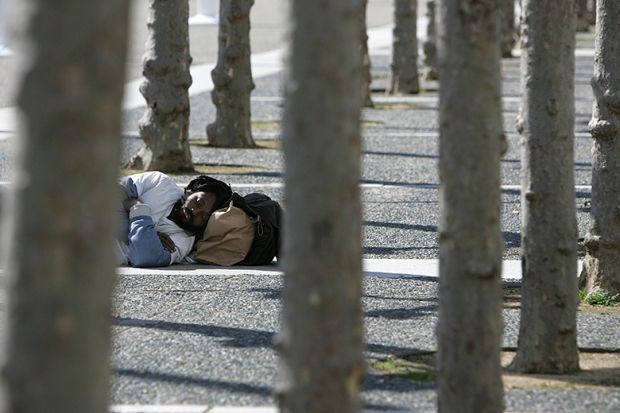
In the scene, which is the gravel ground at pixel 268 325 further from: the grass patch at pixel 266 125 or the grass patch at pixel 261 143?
the grass patch at pixel 266 125

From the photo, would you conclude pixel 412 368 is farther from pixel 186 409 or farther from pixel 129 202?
pixel 129 202

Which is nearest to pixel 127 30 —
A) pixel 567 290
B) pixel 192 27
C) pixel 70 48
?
pixel 70 48

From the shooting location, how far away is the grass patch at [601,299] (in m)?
7.53

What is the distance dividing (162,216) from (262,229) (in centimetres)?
65

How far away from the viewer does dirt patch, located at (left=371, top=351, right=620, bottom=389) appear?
5.80m

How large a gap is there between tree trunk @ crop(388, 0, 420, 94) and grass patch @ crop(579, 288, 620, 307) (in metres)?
12.8

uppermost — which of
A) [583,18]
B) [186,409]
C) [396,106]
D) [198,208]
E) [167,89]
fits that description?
[583,18]

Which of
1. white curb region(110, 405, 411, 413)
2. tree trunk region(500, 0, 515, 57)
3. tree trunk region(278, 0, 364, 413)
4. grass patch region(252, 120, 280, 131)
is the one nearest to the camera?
tree trunk region(278, 0, 364, 413)

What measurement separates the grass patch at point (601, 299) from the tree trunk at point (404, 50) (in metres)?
12.8

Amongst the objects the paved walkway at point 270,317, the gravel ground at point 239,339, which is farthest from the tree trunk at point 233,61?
the gravel ground at point 239,339

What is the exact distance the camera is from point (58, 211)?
9.83 feet

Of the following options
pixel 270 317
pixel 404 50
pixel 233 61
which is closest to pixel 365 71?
pixel 404 50

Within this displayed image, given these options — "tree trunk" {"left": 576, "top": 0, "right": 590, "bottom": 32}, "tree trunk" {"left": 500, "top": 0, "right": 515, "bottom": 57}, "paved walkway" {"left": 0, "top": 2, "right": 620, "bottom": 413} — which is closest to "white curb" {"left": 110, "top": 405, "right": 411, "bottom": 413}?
"paved walkway" {"left": 0, "top": 2, "right": 620, "bottom": 413}

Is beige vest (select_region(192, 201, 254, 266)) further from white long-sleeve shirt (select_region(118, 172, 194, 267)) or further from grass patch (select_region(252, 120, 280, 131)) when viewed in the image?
grass patch (select_region(252, 120, 280, 131))
